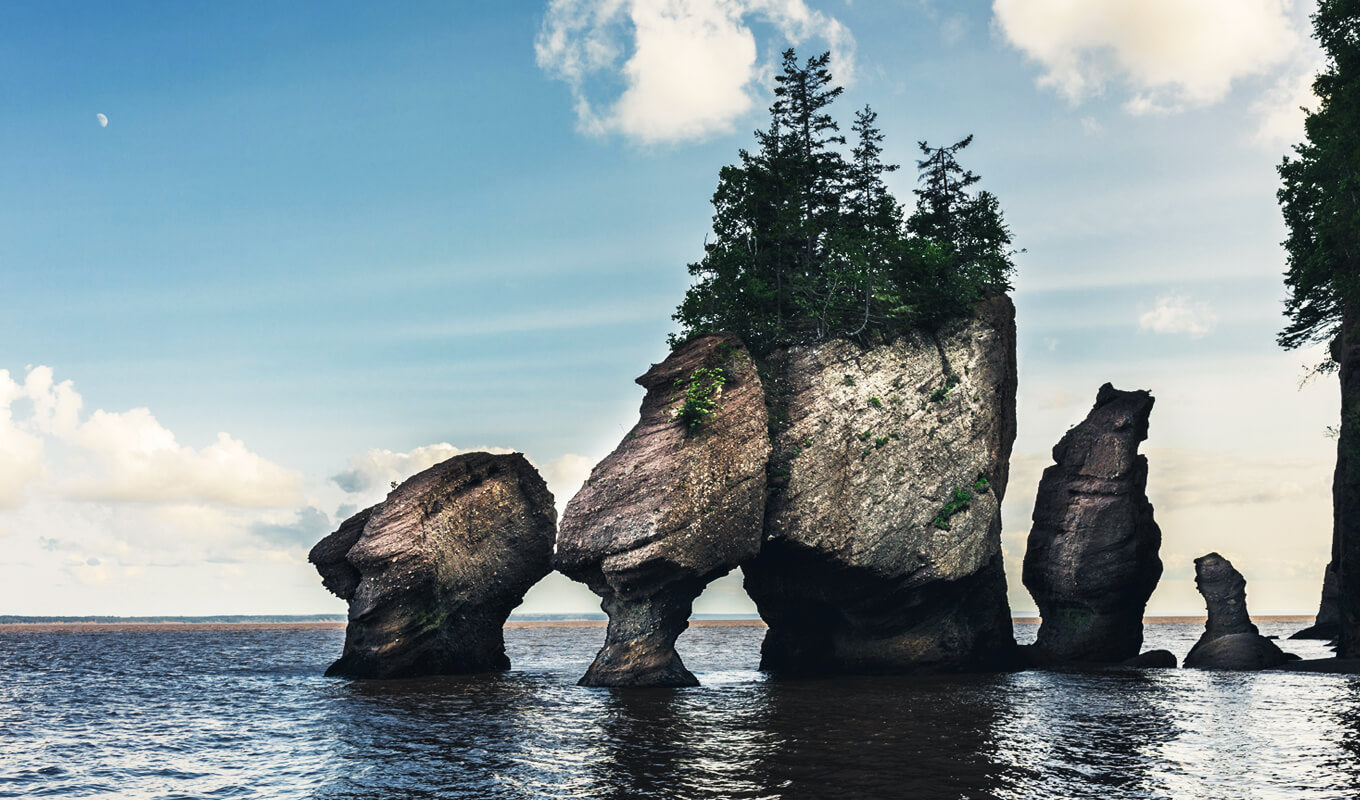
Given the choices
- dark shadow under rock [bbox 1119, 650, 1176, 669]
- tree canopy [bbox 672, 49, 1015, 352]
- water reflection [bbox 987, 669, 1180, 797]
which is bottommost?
dark shadow under rock [bbox 1119, 650, 1176, 669]

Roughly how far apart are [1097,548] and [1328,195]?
1897 centimetres

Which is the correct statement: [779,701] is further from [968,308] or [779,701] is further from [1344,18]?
[1344,18]

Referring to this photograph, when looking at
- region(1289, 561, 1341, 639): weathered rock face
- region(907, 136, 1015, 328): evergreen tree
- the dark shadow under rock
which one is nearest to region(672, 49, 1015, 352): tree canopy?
region(907, 136, 1015, 328): evergreen tree

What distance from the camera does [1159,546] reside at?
163 feet

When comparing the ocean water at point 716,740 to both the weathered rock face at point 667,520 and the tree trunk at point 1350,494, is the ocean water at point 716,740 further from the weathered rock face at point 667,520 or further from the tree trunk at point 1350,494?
the tree trunk at point 1350,494

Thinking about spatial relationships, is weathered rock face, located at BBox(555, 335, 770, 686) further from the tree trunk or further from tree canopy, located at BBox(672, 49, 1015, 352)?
the tree trunk

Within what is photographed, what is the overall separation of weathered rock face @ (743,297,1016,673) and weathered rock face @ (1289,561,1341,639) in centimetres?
3752

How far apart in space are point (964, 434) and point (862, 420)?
5522 millimetres

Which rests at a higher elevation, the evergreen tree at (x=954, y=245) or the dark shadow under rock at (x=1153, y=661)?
the evergreen tree at (x=954, y=245)

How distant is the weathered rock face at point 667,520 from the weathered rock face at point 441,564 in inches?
324

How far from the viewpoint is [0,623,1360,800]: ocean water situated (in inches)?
763

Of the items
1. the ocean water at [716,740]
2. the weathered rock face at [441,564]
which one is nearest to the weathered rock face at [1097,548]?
the ocean water at [716,740]

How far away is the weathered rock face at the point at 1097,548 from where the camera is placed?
4734cm

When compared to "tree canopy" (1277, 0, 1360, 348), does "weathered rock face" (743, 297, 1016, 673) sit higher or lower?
lower
